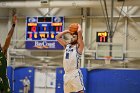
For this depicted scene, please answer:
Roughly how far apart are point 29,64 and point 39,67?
602 millimetres

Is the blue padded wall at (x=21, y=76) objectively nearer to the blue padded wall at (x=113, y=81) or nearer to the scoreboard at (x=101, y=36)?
the blue padded wall at (x=113, y=81)

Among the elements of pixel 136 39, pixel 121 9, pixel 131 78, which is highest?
pixel 121 9

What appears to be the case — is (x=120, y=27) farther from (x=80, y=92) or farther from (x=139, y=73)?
(x=80, y=92)

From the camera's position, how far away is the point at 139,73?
13820 mm

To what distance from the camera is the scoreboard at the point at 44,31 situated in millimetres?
14602

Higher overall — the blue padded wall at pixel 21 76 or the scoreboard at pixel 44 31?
the scoreboard at pixel 44 31

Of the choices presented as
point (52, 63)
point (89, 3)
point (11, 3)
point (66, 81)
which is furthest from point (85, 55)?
point (66, 81)

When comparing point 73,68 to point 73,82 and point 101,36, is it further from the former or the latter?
point 101,36

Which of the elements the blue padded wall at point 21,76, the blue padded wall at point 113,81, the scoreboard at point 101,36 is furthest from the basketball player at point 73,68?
the blue padded wall at point 21,76

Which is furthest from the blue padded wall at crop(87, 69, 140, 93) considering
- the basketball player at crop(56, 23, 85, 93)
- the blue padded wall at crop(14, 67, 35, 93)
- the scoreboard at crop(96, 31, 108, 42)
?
the basketball player at crop(56, 23, 85, 93)

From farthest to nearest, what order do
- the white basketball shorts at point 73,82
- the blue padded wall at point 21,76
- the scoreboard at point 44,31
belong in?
the blue padded wall at point 21,76
the scoreboard at point 44,31
the white basketball shorts at point 73,82

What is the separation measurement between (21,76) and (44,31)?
2568 millimetres

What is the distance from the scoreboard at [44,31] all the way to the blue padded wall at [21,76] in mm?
1315

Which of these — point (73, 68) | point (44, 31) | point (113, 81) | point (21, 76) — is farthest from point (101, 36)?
point (73, 68)
